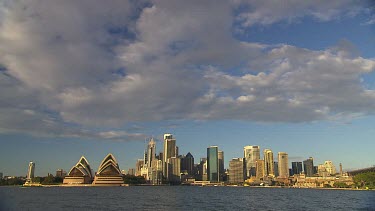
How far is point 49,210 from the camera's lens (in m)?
55.8

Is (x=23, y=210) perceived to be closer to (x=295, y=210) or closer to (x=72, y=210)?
(x=72, y=210)

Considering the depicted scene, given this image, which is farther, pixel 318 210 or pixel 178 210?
pixel 318 210

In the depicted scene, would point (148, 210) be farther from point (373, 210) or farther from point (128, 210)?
point (373, 210)

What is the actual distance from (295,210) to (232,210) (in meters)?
12.9

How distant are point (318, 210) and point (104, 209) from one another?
41.7 meters

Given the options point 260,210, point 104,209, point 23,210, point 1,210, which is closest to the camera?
point 1,210

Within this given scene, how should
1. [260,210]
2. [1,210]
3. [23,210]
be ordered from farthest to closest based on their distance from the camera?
[260,210] < [23,210] < [1,210]

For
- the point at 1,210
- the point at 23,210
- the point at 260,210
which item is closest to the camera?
the point at 1,210

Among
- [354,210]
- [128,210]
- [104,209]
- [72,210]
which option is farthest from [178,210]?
[354,210]

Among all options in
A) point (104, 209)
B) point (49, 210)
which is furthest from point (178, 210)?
point (49, 210)

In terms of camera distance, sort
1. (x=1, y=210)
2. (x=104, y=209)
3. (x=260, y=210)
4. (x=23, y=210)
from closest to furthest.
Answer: (x=1, y=210), (x=23, y=210), (x=104, y=209), (x=260, y=210)

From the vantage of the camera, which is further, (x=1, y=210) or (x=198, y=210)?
(x=198, y=210)

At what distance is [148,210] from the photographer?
58719mm

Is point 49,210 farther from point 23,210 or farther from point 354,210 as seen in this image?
point 354,210
